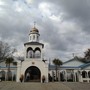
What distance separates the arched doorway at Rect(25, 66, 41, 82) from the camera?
43000 mm

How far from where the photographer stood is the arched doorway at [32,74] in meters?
43.0

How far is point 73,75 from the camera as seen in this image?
49969mm

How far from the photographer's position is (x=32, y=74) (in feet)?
147

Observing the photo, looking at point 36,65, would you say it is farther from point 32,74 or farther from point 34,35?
point 34,35

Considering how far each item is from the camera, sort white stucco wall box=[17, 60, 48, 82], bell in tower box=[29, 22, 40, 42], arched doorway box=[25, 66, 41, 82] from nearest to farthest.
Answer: white stucco wall box=[17, 60, 48, 82] → arched doorway box=[25, 66, 41, 82] → bell in tower box=[29, 22, 40, 42]

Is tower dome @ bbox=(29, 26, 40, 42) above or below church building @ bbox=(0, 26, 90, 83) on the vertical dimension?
above

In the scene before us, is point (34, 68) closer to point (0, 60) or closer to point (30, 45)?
point (30, 45)

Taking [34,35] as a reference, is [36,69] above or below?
below

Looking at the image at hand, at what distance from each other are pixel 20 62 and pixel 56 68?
10.5m

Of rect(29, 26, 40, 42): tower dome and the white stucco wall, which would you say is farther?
rect(29, 26, 40, 42): tower dome

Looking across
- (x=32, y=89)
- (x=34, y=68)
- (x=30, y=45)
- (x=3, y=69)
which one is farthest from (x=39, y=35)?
(x=32, y=89)

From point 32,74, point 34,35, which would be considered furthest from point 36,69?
point 34,35

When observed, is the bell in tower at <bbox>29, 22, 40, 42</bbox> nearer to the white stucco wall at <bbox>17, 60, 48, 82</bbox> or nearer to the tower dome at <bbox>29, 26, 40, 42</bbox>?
the tower dome at <bbox>29, 26, 40, 42</bbox>

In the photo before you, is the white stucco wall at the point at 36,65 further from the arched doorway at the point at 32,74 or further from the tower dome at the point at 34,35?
the tower dome at the point at 34,35
